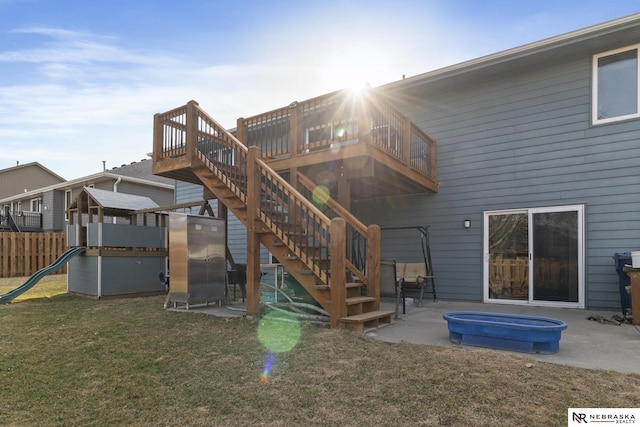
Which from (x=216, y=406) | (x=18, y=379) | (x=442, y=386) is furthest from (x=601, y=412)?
(x=18, y=379)

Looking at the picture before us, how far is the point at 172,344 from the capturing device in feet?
15.0

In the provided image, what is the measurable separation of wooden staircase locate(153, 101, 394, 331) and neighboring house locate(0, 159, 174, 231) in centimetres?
1277

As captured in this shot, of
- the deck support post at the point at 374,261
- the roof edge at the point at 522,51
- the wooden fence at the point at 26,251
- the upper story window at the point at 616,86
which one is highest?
the roof edge at the point at 522,51

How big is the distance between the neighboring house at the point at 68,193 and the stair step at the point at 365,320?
16666 millimetres

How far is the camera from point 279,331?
5.07m

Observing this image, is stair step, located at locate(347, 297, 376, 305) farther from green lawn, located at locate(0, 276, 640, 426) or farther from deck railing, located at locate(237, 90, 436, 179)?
deck railing, located at locate(237, 90, 436, 179)

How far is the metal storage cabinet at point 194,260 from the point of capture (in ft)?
22.6

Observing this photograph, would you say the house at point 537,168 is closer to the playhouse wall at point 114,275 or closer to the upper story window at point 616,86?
the upper story window at point 616,86

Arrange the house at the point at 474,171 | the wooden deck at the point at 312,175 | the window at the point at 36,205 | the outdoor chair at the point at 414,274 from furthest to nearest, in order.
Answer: the window at the point at 36,205 → the outdoor chair at the point at 414,274 → the house at the point at 474,171 → the wooden deck at the point at 312,175

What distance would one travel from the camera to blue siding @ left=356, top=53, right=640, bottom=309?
21.5 feet

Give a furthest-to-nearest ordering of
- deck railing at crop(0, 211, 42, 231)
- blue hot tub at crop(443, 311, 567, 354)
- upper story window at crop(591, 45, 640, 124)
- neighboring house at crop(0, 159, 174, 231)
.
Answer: deck railing at crop(0, 211, 42, 231) → neighboring house at crop(0, 159, 174, 231) → upper story window at crop(591, 45, 640, 124) → blue hot tub at crop(443, 311, 567, 354)

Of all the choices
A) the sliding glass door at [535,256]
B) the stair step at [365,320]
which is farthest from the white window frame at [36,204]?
the sliding glass door at [535,256]

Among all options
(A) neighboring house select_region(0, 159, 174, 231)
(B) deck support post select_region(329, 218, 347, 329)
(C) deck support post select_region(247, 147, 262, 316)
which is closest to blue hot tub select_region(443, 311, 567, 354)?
(B) deck support post select_region(329, 218, 347, 329)

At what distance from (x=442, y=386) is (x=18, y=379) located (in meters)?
3.74
